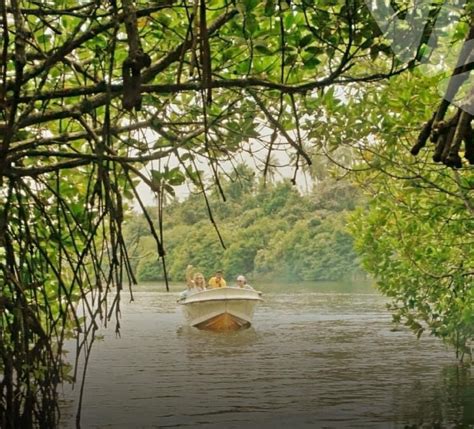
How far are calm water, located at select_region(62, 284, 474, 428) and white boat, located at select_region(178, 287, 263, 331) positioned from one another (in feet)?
1.53

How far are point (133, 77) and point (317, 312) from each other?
85.9ft

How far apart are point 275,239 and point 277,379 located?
41215mm

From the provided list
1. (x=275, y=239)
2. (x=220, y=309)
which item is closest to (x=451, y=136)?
(x=220, y=309)

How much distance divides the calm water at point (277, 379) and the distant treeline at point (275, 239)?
94.9 ft

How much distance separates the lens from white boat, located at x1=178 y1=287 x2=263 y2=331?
2414cm

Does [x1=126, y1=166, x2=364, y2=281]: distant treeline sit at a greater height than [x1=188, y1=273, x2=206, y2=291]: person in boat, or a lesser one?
greater

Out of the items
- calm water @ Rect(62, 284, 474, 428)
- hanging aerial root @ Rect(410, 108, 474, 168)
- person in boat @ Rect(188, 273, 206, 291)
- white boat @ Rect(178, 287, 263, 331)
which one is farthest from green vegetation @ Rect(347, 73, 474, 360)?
person in boat @ Rect(188, 273, 206, 291)

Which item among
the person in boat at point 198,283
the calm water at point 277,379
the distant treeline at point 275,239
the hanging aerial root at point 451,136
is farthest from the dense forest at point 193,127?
the distant treeline at point 275,239

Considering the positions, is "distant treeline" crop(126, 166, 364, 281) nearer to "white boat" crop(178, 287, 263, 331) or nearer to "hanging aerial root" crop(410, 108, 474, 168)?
"white boat" crop(178, 287, 263, 331)

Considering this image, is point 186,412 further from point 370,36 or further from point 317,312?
point 317,312

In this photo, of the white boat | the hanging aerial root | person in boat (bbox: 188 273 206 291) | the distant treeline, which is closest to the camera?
the hanging aerial root

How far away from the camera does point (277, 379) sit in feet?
46.4

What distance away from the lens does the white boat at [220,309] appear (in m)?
24.1

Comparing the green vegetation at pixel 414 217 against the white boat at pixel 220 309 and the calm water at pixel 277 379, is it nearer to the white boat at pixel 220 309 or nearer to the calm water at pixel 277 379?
the calm water at pixel 277 379
